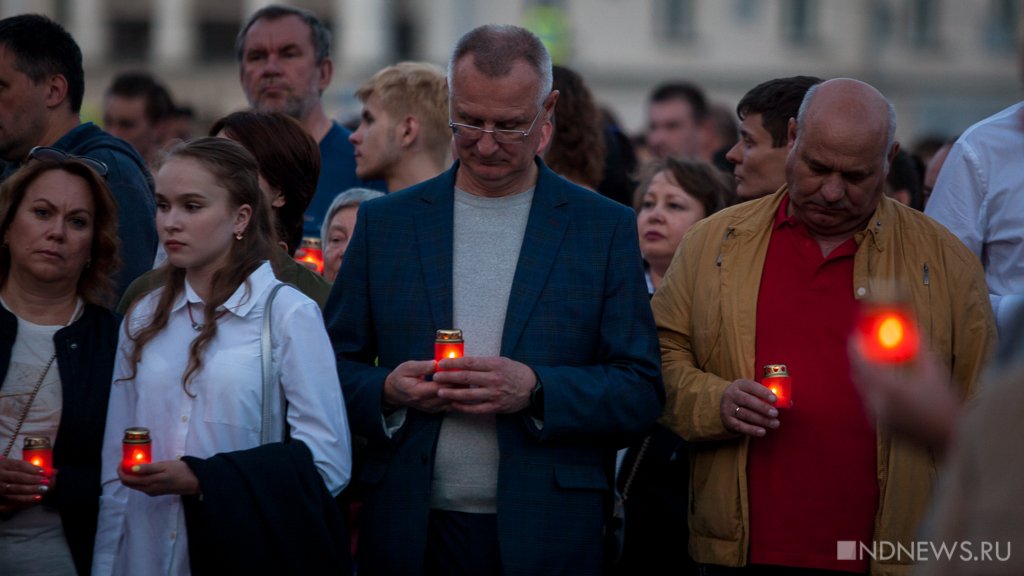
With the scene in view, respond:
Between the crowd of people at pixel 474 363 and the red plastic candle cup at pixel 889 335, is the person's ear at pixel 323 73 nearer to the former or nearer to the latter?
the crowd of people at pixel 474 363

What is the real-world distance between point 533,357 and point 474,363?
0.95 ft

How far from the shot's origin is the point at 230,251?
15.9ft

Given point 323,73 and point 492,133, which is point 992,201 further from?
point 323,73

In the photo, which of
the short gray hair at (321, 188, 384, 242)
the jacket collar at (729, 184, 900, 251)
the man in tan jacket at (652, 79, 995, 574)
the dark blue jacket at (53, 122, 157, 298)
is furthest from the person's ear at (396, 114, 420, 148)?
the man in tan jacket at (652, 79, 995, 574)

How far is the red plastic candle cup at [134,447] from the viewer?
4289 millimetres

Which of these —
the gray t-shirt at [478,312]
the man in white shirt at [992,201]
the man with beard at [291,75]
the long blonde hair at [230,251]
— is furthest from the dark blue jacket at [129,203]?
the man in white shirt at [992,201]

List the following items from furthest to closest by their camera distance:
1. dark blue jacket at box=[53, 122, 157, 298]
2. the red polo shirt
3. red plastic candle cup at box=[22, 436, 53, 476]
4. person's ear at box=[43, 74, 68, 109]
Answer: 1. person's ear at box=[43, 74, 68, 109]
2. dark blue jacket at box=[53, 122, 157, 298]
3. the red polo shirt
4. red plastic candle cup at box=[22, 436, 53, 476]

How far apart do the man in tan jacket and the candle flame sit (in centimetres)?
170

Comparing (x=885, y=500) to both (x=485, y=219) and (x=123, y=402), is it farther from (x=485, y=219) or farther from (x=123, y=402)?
(x=123, y=402)

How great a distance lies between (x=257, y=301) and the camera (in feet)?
15.3

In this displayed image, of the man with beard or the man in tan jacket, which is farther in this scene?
the man with beard

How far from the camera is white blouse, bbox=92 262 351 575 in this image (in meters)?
4.54

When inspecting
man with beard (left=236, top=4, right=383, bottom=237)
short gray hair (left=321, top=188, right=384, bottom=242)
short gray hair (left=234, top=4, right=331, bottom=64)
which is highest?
short gray hair (left=234, top=4, right=331, bottom=64)

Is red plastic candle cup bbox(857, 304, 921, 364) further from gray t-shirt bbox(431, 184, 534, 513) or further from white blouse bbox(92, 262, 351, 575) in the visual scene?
white blouse bbox(92, 262, 351, 575)
